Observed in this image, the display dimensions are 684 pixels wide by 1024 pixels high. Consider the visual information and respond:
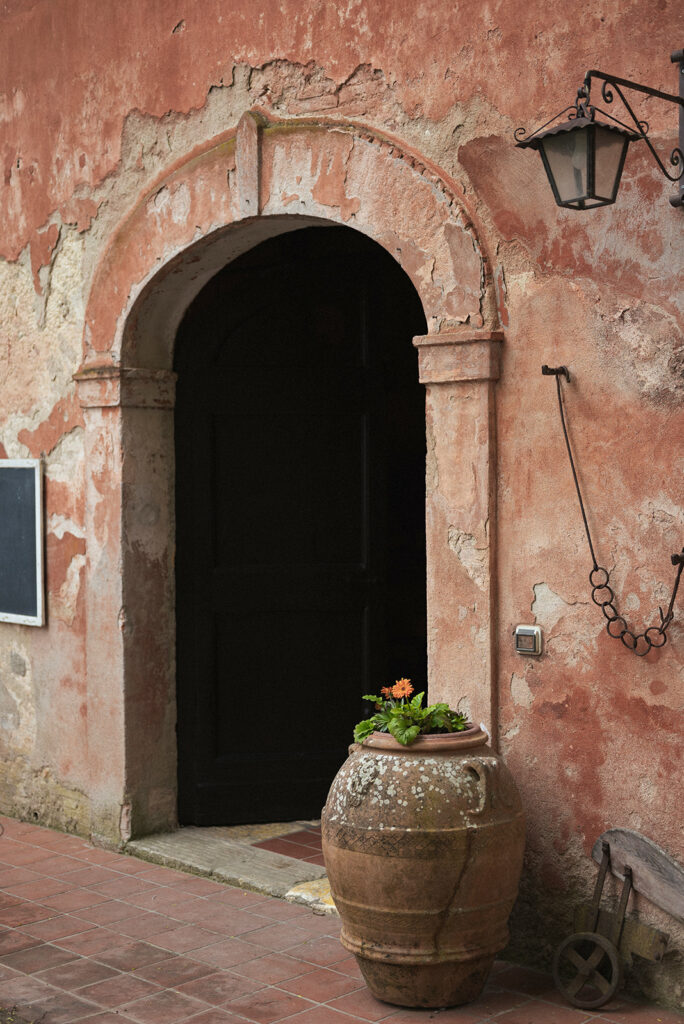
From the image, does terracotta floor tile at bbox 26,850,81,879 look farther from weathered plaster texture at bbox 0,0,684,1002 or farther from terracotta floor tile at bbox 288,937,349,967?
terracotta floor tile at bbox 288,937,349,967

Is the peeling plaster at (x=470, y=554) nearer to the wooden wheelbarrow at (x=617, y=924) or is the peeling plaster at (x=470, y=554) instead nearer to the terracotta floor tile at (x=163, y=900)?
the wooden wheelbarrow at (x=617, y=924)

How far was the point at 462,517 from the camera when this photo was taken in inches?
186

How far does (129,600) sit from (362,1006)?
8.11ft

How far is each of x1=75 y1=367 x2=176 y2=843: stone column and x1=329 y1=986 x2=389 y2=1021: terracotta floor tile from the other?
2034mm

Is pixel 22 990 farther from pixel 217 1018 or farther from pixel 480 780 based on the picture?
pixel 480 780

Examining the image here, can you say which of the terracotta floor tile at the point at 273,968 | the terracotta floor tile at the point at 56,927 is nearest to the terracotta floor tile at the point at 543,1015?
the terracotta floor tile at the point at 273,968

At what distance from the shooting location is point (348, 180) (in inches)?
199

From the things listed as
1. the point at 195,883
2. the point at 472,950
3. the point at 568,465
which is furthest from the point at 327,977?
the point at 568,465

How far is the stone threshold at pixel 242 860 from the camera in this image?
5324 millimetres

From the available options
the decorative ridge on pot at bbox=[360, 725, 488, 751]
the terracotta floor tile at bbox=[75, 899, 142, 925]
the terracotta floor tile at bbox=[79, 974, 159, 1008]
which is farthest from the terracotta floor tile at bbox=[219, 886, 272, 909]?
the decorative ridge on pot at bbox=[360, 725, 488, 751]

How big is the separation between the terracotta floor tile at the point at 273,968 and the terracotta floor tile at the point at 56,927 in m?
0.80

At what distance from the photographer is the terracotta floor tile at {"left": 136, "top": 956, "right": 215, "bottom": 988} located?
4453 millimetres

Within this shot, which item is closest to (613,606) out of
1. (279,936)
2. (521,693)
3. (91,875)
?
(521,693)

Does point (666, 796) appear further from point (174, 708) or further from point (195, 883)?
point (174, 708)
